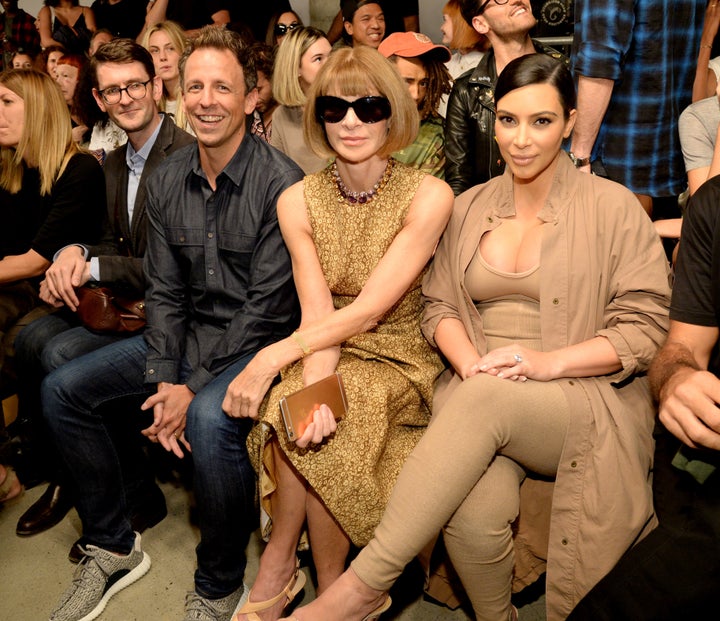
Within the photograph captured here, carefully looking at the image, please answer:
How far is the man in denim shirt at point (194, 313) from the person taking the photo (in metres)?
2.25

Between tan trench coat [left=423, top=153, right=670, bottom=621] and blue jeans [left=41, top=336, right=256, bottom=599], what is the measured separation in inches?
25.3

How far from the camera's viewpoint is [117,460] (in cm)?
237

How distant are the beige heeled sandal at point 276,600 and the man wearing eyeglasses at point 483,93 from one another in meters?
1.63

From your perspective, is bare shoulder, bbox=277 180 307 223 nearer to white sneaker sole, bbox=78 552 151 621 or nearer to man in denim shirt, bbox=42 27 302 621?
man in denim shirt, bbox=42 27 302 621

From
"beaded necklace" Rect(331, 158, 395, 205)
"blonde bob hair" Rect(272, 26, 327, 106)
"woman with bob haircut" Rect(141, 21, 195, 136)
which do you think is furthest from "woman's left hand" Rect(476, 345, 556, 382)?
"woman with bob haircut" Rect(141, 21, 195, 136)

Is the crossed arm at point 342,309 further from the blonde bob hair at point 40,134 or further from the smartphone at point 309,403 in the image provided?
the blonde bob hair at point 40,134

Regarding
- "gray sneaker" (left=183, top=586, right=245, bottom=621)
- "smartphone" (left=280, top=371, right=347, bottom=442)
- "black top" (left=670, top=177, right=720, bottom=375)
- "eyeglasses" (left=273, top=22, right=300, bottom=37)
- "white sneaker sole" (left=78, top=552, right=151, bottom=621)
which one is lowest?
"white sneaker sole" (left=78, top=552, right=151, bottom=621)

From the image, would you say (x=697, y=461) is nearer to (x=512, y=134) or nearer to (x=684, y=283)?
(x=684, y=283)

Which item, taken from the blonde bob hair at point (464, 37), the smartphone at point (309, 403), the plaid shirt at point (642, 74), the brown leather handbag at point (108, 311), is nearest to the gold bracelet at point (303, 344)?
the smartphone at point (309, 403)

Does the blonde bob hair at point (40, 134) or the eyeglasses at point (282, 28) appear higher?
the eyeglasses at point (282, 28)

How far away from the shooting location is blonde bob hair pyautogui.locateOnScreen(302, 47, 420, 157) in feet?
6.76

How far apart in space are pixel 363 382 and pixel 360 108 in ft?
2.61

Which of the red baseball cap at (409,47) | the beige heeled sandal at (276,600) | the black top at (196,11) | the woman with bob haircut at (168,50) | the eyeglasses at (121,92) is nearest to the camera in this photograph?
the beige heeled sandal at (276,600)

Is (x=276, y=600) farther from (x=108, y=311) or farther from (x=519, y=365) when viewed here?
(x=108, y=311)
